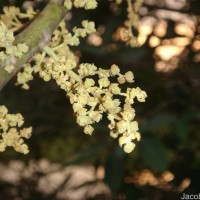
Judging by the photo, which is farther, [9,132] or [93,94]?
[9,132]

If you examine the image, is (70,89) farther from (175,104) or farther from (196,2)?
(175,104)

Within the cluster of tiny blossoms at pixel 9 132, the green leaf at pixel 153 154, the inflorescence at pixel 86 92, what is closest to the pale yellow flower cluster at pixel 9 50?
the inflorescence at pixel 86 92

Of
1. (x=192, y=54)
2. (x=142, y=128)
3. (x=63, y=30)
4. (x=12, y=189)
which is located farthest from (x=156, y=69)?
(x=63, y=30)

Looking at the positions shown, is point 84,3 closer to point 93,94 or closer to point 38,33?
point 38,33

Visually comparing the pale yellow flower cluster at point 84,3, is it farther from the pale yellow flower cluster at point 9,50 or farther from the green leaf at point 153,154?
the green leaf at point 153,154

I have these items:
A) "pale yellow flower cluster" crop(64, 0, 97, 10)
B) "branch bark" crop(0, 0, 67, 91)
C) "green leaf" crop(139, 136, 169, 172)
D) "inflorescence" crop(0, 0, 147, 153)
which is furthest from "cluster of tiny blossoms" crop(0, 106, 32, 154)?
"green leaf" crop(139, 136, 169, 172)

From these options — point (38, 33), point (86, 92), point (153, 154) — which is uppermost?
point (153, 154)

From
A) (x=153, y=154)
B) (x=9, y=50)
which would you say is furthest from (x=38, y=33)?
(x=153, y=154)
